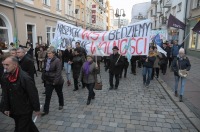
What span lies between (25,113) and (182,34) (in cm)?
2132

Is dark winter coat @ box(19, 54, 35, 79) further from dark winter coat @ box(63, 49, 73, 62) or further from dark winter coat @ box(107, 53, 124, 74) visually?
dark winter coat @ box(107, 53, 124, 74)

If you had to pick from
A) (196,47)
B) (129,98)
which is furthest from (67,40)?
(196,47)

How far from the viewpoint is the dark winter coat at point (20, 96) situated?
2922 mm

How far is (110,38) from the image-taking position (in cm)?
702

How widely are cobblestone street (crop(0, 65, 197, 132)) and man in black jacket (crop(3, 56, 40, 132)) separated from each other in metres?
1.06

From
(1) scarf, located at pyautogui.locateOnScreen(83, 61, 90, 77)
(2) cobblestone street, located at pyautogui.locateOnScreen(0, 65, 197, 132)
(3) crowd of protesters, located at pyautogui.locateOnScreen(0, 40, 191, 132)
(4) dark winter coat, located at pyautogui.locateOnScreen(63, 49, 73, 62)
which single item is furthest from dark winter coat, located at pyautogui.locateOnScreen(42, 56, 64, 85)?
(4) dark winter coat, located at pyautogui.locateOnScreen(63, 49, 73, 62)

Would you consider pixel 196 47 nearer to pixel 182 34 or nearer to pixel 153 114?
pixel 182 34

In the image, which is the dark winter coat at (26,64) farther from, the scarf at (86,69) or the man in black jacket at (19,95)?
the man in black jacket at (19,95)

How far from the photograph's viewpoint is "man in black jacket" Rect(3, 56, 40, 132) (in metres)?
2.90

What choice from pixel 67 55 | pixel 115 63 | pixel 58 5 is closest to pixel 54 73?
pixel 115 63

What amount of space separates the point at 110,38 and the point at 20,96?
465 centimetres

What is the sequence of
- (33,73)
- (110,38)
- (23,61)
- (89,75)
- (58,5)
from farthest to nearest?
1. (58,5)
2. (110,38)
3. (89,75)
4. (33,73)
5. (23,61)

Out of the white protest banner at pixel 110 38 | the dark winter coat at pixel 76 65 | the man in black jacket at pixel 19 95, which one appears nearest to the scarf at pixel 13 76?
the man in black jacket at pixel 19 95

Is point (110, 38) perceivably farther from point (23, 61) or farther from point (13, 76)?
point (13, 76)
